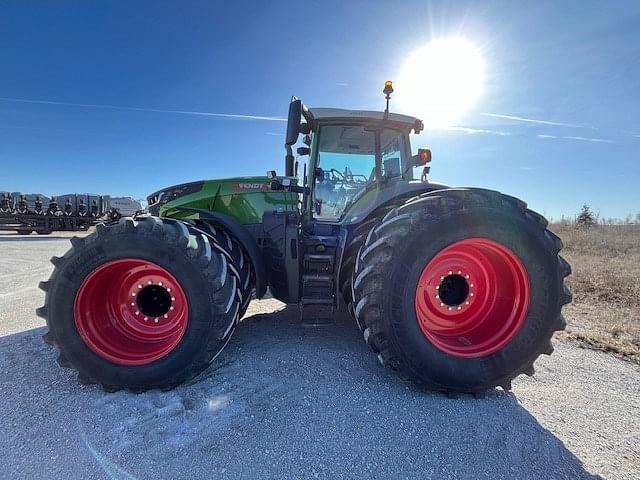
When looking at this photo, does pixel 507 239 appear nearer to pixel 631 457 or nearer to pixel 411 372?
pixel 411 372

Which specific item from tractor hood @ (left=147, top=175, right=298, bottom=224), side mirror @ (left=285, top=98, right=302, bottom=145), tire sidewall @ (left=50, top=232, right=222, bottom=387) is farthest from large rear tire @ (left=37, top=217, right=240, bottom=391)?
side mirror @ (left=285, top=98, right=302, bottom=145)

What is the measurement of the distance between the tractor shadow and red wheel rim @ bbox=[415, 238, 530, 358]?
42cm

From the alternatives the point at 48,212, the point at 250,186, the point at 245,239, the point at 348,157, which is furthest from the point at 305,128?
the point at 48,212

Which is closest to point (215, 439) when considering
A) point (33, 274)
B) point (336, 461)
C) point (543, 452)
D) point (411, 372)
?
point (336, 461)

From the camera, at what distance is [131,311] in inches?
106

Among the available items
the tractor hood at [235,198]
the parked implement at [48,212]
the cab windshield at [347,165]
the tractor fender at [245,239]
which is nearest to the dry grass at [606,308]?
the cab windshield at [347,165]

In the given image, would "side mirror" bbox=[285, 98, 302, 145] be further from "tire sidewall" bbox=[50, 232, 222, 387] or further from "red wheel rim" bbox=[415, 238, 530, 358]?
"red wheel rim" bbox=[415, 238, 530, 358]

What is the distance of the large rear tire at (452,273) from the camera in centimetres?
224

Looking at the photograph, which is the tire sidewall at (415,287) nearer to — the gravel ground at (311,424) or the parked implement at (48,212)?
the gravel ground at (311,424)

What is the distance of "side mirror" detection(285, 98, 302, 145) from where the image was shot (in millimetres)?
2785

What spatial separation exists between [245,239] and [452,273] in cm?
173

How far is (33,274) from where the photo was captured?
685cm

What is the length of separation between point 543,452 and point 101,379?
8.71 feet

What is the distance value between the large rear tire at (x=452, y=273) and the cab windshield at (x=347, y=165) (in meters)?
1.41
